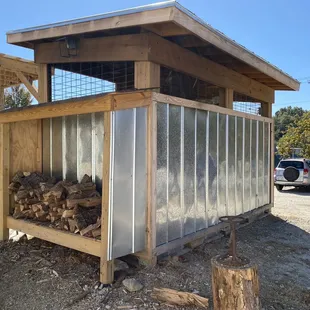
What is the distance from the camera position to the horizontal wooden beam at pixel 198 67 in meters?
3.88

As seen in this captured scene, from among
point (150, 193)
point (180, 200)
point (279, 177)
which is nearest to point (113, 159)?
point (150, 193)

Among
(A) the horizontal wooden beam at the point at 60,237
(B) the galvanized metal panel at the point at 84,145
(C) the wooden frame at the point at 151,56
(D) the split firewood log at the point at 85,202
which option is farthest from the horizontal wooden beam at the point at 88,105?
(A) the horizontal wooden beam at the point at 60,237

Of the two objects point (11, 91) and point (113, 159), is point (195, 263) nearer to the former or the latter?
point (113, 159)

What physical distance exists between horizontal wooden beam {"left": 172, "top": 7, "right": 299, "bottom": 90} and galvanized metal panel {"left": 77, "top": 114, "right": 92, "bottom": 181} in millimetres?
1748

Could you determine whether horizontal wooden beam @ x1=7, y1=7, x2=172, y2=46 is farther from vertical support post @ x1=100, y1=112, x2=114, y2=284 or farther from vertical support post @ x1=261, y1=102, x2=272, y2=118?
vertical support post @ x1=261, y1=102, x2=272, y2=118

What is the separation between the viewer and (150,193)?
3566 millimetres

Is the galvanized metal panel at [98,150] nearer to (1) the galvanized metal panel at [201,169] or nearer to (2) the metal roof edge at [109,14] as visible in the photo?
(2) the metal roof edge at [109,14]

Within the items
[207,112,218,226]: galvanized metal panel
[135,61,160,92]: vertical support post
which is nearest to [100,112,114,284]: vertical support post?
[135,61,160,92]: vertical support post

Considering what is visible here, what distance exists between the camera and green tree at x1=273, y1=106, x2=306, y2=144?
39.3 m

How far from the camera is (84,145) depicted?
421 cm

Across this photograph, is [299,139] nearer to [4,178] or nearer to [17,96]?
[17,96]

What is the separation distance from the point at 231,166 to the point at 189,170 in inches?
53.5

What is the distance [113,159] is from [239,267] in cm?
156

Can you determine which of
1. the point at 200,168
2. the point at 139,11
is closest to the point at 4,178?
the point at 200,168
